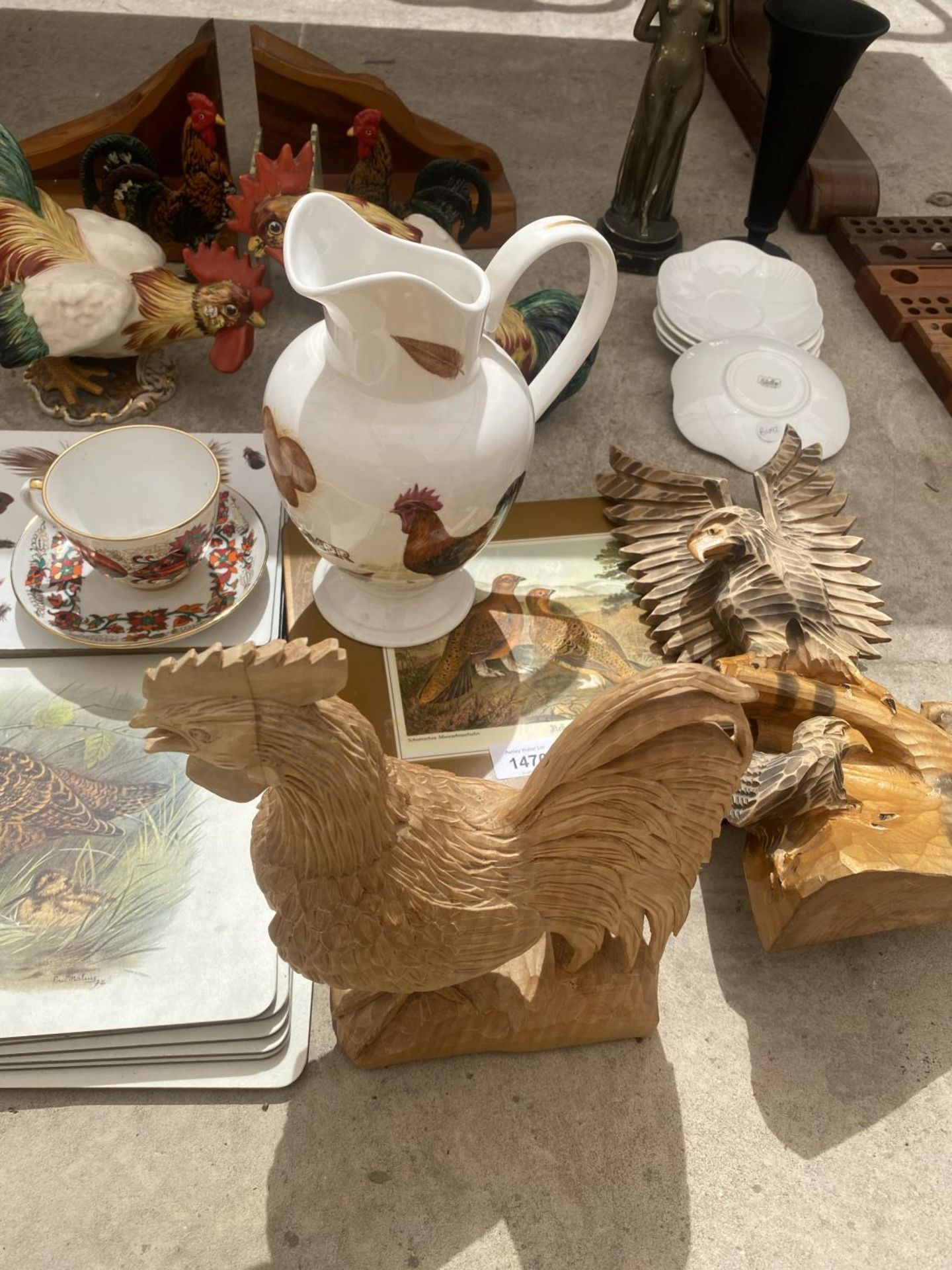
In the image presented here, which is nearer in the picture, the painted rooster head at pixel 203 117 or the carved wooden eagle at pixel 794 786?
the carved wooden eagle at pixel 794 786

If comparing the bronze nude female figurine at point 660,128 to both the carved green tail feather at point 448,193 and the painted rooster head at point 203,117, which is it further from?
the painted rooster head at point 203,117

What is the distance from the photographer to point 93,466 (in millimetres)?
870

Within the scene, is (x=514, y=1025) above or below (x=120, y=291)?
below

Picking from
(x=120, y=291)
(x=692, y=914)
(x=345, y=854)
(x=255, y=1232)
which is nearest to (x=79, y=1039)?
(x=255, y=1232)

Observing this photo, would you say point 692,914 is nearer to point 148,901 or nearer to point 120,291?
point 148,901

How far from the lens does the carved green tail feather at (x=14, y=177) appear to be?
3.43ft

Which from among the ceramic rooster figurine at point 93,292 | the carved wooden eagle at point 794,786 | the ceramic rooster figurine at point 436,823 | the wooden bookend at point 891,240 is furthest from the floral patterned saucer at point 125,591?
the wooden bookend at point 891,240

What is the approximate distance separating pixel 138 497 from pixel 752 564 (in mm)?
559

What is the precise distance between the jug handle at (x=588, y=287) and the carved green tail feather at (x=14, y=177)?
57 centimetres

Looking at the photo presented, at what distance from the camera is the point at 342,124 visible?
133 cm

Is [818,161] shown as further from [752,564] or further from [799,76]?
[752,564]

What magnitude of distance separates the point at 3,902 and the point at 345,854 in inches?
14.0

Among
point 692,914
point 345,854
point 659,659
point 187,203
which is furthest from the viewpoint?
point 187,203

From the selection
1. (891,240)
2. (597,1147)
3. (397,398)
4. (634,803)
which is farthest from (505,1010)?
(891,240)
